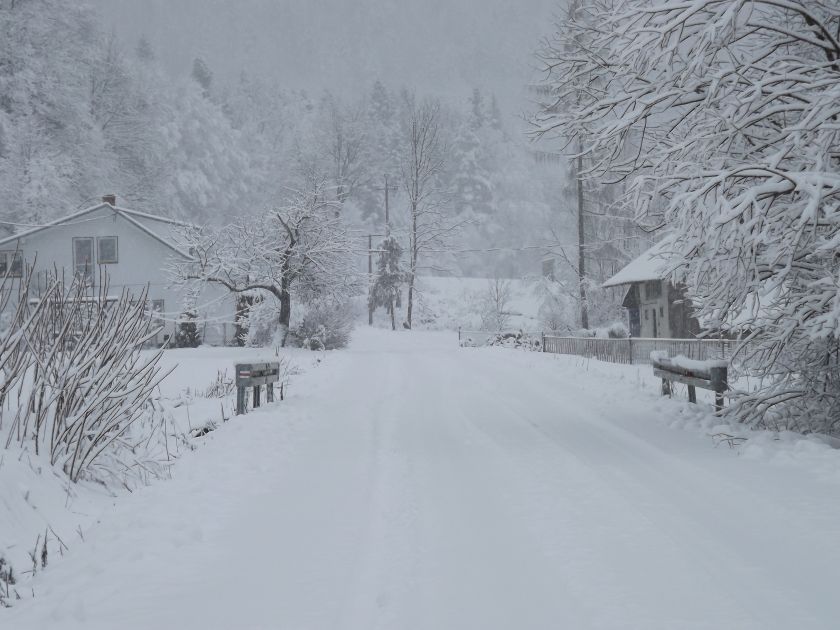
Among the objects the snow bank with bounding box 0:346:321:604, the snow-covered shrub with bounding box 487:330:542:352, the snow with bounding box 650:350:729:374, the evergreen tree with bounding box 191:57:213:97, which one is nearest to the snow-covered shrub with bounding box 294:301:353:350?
the snow-covered shrub with bounding box 487:330:542:352

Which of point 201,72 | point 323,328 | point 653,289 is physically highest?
point 201,72

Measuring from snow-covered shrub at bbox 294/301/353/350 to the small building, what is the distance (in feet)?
42.6

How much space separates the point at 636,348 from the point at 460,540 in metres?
17.7

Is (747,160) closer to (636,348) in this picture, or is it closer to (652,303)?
(636,348)

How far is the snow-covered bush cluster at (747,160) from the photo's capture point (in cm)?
680

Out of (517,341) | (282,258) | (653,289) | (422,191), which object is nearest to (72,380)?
(282,258)

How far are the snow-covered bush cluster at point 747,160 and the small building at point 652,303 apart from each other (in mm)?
16424

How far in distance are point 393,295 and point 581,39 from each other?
124 ft

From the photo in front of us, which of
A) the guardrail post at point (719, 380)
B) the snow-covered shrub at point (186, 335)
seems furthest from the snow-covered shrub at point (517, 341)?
the guardrail post at point (719, 380)

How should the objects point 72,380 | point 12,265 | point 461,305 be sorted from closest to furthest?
point 12,265 → point 72,380 → point 461,305

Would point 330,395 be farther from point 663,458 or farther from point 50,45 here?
point 50,45

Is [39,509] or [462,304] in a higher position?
[462,304]

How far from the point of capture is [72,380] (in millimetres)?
6039

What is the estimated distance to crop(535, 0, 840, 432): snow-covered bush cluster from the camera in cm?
680
